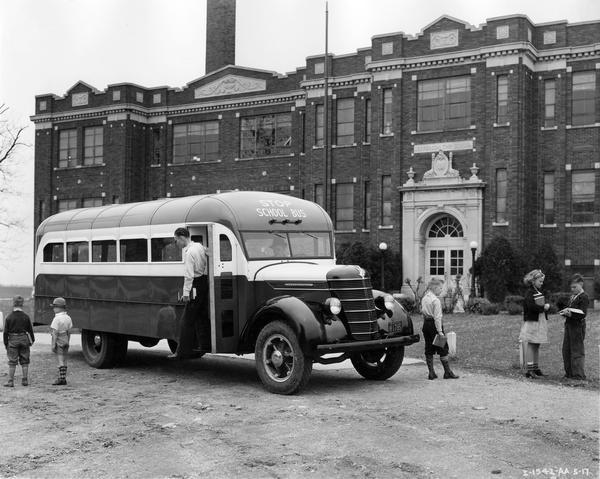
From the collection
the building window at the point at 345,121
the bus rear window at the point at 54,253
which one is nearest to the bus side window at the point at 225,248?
the bus rear window at the point at 54,253

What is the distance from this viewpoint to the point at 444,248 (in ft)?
105

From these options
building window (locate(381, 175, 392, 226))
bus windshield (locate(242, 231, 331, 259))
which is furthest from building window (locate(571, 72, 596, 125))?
bus windshield (locate(242, 231, 331, 259))

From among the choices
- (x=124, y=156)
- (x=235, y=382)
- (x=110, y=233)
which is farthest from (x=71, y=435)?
(x=124, y=156)

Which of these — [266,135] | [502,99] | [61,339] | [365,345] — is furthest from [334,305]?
[266,135]

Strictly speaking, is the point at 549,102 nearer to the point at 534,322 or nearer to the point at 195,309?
the point at 534,322

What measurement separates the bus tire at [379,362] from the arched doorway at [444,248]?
19604mm

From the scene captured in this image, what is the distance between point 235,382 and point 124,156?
30.2m

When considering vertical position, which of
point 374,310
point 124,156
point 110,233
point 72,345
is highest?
point 124,156

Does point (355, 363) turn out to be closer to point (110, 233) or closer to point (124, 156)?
point (110, 233)

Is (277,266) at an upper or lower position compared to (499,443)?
upper

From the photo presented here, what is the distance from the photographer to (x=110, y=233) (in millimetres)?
14484

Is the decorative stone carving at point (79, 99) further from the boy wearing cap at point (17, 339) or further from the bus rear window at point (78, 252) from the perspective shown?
the boy wearing cap at point (17, 339)

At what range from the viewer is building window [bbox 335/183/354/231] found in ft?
116

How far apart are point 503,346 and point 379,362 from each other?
5.47m
